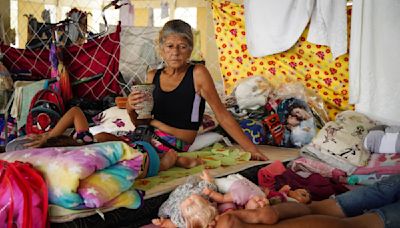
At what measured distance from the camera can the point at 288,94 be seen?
2941mm

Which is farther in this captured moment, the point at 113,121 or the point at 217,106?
the point at 113,121

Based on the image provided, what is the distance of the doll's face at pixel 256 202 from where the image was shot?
142 cm

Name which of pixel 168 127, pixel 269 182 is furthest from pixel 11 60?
pixel 269 182

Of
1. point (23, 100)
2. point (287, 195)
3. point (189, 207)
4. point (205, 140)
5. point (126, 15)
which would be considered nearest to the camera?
point (189, 207)

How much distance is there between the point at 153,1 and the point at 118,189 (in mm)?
3343

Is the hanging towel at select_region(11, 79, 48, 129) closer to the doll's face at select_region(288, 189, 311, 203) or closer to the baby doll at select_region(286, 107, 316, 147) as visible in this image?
the baby doll at select_region(286, 107, 316, 147)

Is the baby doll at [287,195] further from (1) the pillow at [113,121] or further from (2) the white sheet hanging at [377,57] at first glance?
(1) the pillow at [113,121]

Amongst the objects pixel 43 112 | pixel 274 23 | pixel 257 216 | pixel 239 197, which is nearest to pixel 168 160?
pixel 239 197

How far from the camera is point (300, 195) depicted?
1.64 m

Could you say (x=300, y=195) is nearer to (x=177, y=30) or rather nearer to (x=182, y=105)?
(x=182, y=105)

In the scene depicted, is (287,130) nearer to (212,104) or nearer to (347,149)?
(347,149)

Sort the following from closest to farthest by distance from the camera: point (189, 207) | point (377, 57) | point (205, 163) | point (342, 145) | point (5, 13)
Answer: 1. point (189, 207)
2. point (205, 163)
3. point (342, 145)
4. point (377, 57)
5. point (5, 13)

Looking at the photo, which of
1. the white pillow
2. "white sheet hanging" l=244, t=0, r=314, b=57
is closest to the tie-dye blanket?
the white pillow

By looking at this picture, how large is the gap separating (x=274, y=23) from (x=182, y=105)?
1.12m
